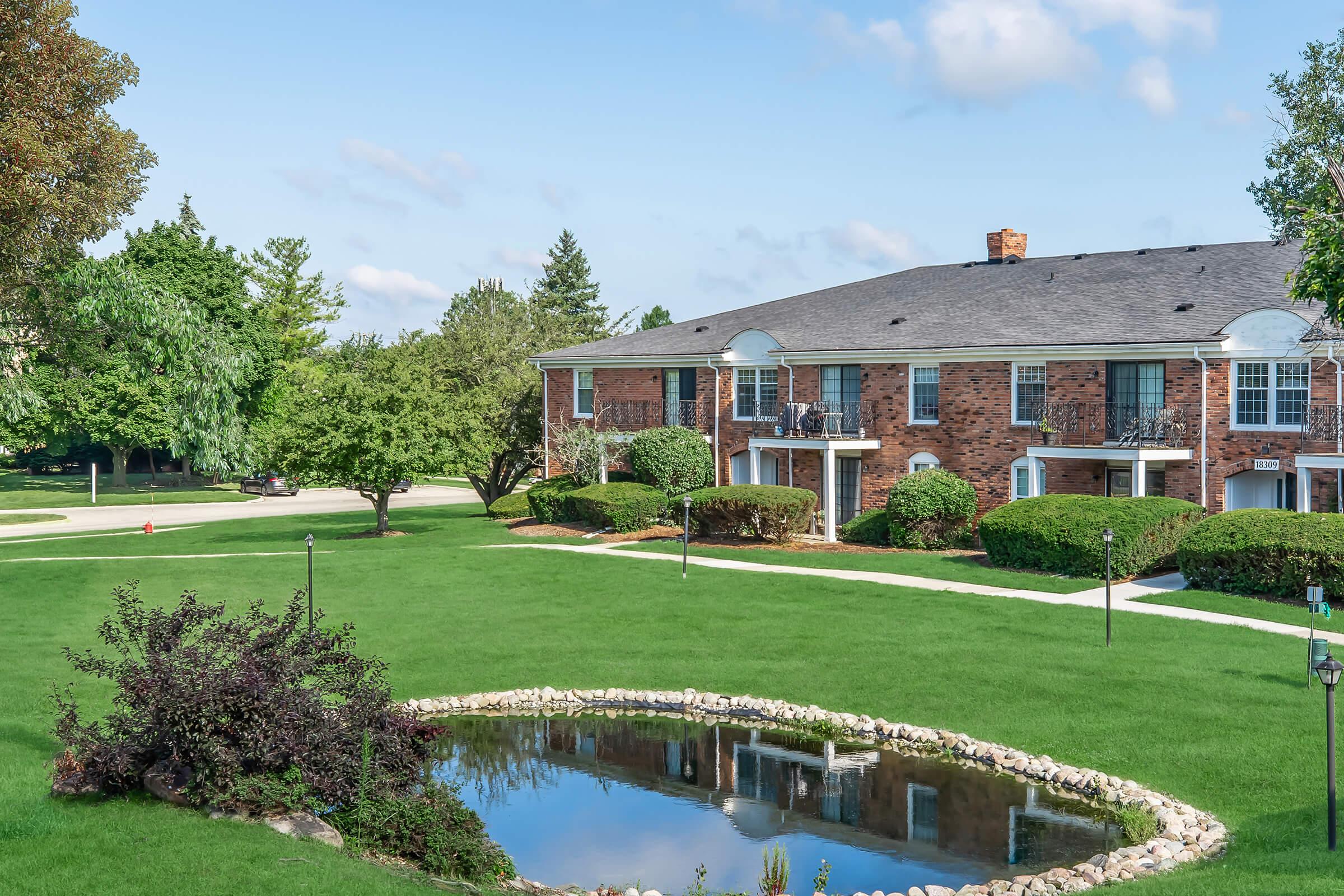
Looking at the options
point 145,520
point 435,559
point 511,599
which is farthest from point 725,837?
point 145,520

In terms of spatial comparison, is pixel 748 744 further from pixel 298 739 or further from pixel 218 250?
pixel 218 250

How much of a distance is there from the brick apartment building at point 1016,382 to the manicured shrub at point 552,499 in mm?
2812

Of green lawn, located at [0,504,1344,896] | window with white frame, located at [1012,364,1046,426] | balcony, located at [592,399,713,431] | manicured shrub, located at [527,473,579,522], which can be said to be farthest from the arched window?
manicured shrub, located at [527,473,579,522]

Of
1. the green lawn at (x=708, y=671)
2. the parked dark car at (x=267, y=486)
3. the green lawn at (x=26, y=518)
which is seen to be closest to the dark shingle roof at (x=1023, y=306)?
the green lawn at (x=708, y=671)

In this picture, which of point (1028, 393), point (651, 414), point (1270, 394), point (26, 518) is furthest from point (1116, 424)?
point (26, 518)

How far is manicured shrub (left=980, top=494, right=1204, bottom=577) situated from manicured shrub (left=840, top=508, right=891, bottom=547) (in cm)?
500

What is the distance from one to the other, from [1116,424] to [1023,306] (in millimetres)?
5612

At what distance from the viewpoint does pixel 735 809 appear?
1284cm

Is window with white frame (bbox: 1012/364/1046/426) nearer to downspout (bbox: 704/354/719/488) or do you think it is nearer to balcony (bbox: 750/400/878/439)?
balcony (bbox: 750/400/878/439)

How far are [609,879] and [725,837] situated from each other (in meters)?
1.54

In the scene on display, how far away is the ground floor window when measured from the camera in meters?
35.3

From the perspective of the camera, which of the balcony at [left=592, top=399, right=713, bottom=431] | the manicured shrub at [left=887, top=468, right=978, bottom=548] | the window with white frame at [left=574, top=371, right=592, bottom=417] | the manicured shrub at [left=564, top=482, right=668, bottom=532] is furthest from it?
the window with white frame at [left=574, top=371, right=592, bottom=417]

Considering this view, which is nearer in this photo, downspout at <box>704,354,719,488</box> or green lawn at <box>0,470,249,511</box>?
downspout at <box>704,354,719,488</box>

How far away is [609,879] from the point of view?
11.0 meters
